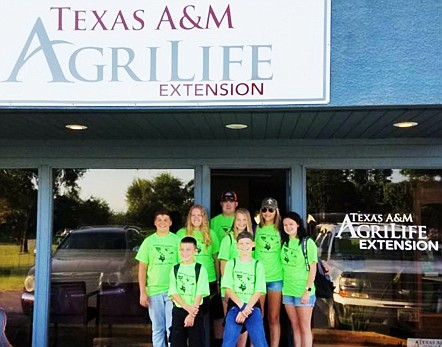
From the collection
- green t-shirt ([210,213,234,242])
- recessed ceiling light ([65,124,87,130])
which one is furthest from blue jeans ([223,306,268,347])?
recessed ceiling light ([65,124,87,130])

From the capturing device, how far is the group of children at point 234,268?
17.7 feet

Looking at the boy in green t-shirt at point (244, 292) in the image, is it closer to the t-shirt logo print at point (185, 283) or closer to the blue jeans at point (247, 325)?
the blue jeans at point (247, 325)

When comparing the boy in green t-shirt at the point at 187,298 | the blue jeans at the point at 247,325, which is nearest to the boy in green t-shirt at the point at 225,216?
the boy in green t-shirt at the point at 187,298

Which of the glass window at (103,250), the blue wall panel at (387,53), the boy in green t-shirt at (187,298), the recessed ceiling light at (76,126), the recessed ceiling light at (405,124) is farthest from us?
the glass window at (103,250)

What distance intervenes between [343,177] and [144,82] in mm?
3053

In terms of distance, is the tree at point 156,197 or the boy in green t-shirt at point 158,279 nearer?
the boy in green t-shirt at point 158,279

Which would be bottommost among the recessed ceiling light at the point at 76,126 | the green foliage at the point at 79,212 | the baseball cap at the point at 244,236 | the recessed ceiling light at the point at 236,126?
the baseball cap at the point at 244,236

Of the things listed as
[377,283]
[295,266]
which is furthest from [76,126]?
[377,283]

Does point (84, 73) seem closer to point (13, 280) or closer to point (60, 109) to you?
point (60, 109)

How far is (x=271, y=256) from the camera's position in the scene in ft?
19.2

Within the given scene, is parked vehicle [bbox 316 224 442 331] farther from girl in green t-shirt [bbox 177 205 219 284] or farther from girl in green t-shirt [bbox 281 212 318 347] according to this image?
girl in green t-shirt [bbox 177 205 219 284]

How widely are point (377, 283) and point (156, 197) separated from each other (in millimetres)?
3028

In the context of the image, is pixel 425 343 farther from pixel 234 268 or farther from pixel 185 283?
pixel 185 283

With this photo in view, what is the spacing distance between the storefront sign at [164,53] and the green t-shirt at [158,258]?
67.6 inches
